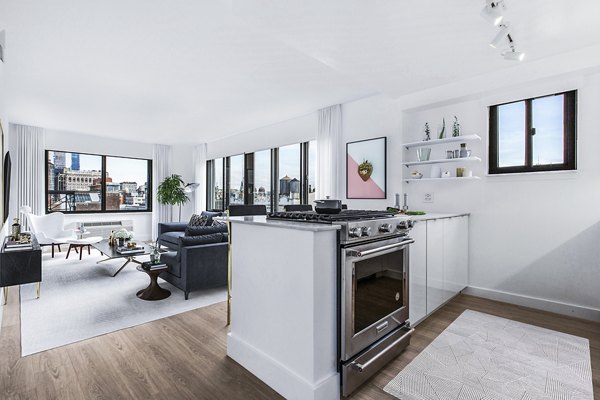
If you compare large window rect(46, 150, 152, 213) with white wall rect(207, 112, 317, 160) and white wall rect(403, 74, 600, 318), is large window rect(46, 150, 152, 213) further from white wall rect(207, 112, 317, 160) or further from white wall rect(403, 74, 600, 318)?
white wall rect(403, 74, 600, 318)

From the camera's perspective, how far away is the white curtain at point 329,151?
15.4 feet

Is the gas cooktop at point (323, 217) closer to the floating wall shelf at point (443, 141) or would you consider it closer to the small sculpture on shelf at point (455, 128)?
the floating wall shelf at point (443, 141)

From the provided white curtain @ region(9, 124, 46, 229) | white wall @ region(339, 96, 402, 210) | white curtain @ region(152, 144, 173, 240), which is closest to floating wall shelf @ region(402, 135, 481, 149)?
white wall @ region(339, 96, 402, 210)

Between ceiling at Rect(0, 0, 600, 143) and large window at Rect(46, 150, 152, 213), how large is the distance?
8.66ft

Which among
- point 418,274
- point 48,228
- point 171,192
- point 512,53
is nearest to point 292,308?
point 418,274

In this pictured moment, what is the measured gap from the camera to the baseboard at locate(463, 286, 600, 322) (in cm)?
279

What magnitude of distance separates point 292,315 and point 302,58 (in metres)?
2.68

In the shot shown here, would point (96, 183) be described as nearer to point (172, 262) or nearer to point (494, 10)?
point (172, 262)

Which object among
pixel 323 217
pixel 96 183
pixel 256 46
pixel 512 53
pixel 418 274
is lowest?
pixel 418 274

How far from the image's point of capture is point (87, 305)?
Answer: 124 inches

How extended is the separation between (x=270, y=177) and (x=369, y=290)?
4.65 meters

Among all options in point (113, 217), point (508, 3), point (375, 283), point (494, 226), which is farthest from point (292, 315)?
point (113, 217)

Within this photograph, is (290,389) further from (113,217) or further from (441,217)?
(113,217)

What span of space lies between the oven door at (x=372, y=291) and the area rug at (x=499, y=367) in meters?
0.32
